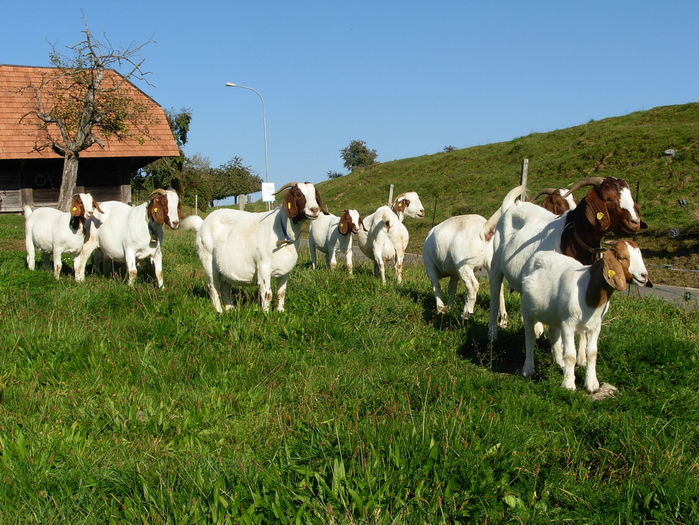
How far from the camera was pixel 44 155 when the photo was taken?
90.7ft

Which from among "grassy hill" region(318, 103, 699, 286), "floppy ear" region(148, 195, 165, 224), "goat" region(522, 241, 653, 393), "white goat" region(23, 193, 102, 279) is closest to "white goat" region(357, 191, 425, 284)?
"floppy ear" region(148, 195, 165, 224)

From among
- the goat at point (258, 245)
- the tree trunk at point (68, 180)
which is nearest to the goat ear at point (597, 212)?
the goat at point (258, 245)

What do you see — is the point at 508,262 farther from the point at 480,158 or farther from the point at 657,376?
the point at 480,158

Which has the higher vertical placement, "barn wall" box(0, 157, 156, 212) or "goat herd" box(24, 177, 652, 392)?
"barn wall" box(0, 157, 156, 212)

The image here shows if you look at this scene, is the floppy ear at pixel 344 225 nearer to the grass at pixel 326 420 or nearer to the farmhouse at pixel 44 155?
the grass at pixel 326 420

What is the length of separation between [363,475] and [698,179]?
22.4 metres

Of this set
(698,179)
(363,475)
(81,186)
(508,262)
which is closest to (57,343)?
(363,475)

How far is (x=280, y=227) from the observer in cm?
862

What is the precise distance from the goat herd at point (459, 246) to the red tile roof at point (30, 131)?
51.5 feet

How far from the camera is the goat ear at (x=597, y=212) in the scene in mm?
6668

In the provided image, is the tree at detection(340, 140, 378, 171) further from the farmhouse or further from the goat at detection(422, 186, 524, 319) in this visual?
the goat at detection(422, 186, 524, 319)

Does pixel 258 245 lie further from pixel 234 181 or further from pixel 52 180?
pixel 234 181

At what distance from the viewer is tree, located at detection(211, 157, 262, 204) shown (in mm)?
65812

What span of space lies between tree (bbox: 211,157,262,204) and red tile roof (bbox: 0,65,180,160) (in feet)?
110
